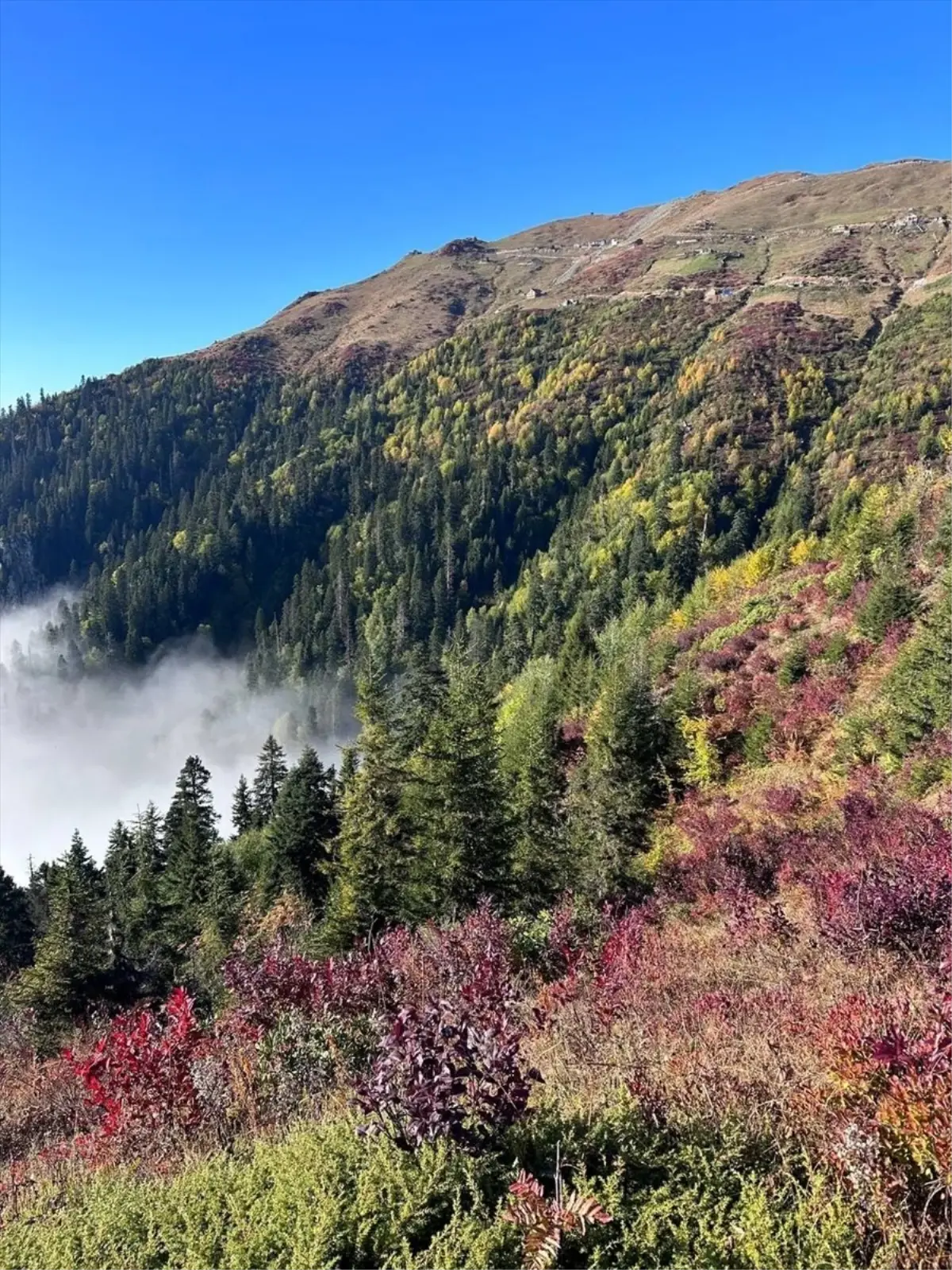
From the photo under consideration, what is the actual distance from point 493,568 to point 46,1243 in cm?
13511

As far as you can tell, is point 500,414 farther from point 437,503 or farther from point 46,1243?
point 46,1243

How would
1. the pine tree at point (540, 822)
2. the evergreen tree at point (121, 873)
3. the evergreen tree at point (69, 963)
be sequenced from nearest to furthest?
1. the pine tree at point (540, 822)
2. the evergreen tree at point (69, 963)
3. the evergreen tree at point (121, 873)

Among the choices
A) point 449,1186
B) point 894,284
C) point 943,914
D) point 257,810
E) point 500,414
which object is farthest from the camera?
point 500,414

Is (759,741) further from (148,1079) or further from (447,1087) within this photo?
(447,1087)

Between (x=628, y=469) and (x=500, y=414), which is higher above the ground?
(x=500, y=414)

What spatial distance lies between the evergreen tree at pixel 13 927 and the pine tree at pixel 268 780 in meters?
16.1

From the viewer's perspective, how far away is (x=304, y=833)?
123 ft

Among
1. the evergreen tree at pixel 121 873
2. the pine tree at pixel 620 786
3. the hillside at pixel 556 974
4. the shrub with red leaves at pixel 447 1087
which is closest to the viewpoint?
the hillside at pixel 556 974

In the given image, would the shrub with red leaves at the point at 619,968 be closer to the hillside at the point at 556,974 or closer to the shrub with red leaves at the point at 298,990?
the hillside at the point at 556,974

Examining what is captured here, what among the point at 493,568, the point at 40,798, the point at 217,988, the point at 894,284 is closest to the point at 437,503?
the point at 493,568

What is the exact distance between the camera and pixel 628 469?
418ft

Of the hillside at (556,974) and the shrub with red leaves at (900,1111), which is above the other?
the shrub with red leaves at (900,1111)

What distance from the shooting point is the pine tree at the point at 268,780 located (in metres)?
53.4

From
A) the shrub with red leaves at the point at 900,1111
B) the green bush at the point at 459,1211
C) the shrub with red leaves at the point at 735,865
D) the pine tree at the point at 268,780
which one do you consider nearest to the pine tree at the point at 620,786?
the shrub with red leaves at the point at 735,865
